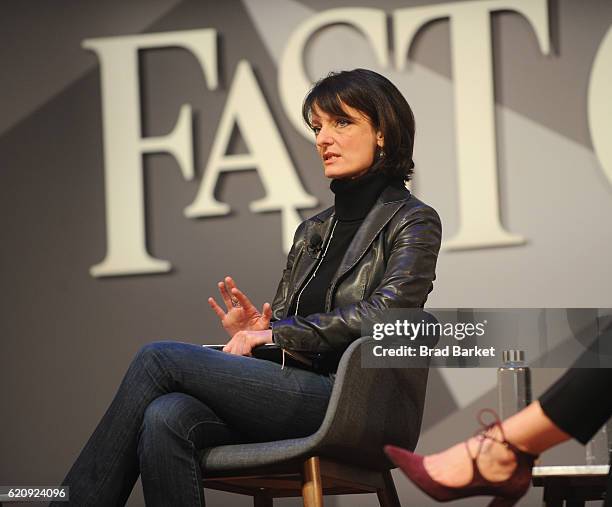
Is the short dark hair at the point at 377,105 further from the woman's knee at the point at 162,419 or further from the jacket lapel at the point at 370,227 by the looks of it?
the woman's knee at the point at 162,419

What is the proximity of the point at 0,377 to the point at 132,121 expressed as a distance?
1.31 meters

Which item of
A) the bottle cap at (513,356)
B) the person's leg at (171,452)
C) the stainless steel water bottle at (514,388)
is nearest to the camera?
the person's leg at (171,452)

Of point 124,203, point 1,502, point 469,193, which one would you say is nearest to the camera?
point 1,502

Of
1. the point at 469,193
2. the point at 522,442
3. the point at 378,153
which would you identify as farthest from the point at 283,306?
the point at 469,193

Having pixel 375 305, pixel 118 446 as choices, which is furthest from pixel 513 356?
pixel 118 446

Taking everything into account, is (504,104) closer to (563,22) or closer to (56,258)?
(563,22)

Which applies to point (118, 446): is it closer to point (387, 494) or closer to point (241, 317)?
point (241, 317)

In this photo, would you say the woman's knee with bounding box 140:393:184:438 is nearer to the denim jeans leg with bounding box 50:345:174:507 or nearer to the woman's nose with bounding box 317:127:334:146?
the denim jeans leg with bounding box 50:345:174:507

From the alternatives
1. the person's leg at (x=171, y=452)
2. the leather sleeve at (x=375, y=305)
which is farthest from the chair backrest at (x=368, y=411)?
the person's leg at (x=171, y=452)

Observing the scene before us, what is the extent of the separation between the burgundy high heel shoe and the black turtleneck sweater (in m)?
0.81

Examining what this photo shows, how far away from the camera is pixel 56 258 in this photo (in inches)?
183

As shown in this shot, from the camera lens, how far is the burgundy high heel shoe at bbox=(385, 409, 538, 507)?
1.80 metres

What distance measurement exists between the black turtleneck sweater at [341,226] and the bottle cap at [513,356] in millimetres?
481

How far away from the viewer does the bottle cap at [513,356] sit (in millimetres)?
2479
